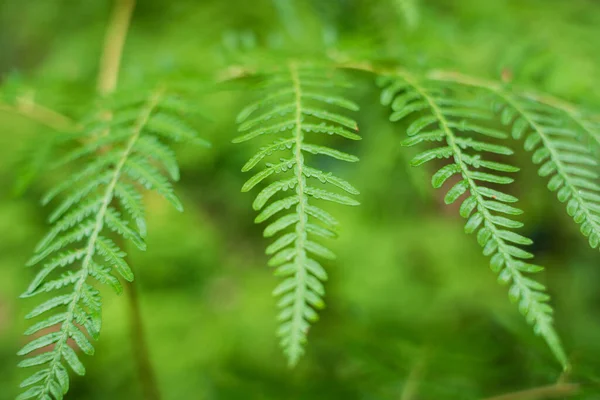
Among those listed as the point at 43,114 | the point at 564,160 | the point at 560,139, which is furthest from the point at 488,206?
the point at 43,114

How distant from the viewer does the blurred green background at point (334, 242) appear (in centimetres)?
138

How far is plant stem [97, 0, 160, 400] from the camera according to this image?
1334mm

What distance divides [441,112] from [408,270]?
1785mm

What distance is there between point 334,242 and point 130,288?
139 cm

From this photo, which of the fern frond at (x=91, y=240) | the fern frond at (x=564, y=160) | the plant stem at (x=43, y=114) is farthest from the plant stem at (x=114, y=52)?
the fern frond at (x=564, y=160)

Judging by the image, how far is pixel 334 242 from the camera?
258 centimetres

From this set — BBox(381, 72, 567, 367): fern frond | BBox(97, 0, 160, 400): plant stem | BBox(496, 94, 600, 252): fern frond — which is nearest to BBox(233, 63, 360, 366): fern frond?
BBox(381, 72, 567, 367): fern frond

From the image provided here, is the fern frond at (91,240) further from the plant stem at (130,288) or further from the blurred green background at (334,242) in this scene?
the plant stem at (130,288)

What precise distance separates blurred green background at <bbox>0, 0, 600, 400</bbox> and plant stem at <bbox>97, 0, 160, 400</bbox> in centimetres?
6

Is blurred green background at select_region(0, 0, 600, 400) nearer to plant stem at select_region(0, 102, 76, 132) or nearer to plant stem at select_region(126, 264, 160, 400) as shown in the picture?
plant stem at select_region(0, 102, 76, 132)

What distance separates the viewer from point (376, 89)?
4.37 ft

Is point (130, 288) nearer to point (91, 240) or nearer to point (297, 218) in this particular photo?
point (91, 240)

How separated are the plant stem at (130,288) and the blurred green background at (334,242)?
0.20ft

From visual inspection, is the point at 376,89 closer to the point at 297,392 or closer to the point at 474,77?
the point at 474,77
